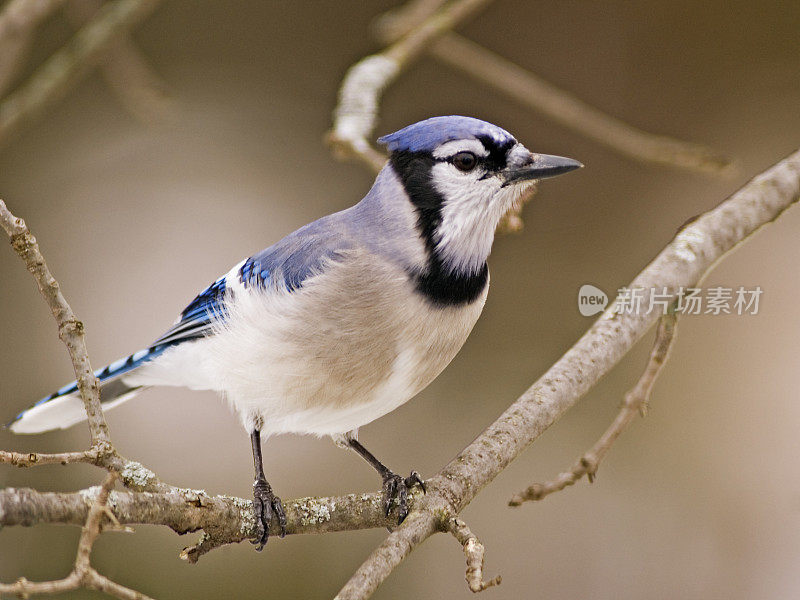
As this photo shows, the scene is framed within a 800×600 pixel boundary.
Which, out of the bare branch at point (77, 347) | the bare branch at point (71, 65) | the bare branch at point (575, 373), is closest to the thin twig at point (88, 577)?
the bare branch at point (77, 347)

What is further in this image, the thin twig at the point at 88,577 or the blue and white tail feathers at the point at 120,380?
the blue and white tail feathers at the point at 120,380

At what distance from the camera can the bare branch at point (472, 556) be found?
0.80m

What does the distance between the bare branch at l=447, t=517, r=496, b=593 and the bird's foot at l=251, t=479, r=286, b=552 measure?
205 mm

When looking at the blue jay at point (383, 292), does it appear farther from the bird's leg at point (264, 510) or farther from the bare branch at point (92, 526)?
the bare branch at point (92, 526)

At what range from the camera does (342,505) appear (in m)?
1.05

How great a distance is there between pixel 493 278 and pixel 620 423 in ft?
2.61

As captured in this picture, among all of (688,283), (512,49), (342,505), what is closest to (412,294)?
(342,505)

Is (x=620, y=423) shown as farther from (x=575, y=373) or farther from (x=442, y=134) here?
(x=442, y=134)

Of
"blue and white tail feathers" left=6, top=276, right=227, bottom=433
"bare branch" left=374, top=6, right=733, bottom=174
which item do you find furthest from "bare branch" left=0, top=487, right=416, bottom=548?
"bare branch" left=374, top=6, right=733, bottom=174

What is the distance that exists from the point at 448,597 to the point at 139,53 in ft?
4.90

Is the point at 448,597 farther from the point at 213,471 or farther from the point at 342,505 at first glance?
the point at 342,505

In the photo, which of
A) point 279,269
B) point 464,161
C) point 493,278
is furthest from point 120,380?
point 493,278

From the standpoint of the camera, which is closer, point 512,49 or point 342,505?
point 342,505

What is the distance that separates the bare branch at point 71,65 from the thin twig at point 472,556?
3.76ft
